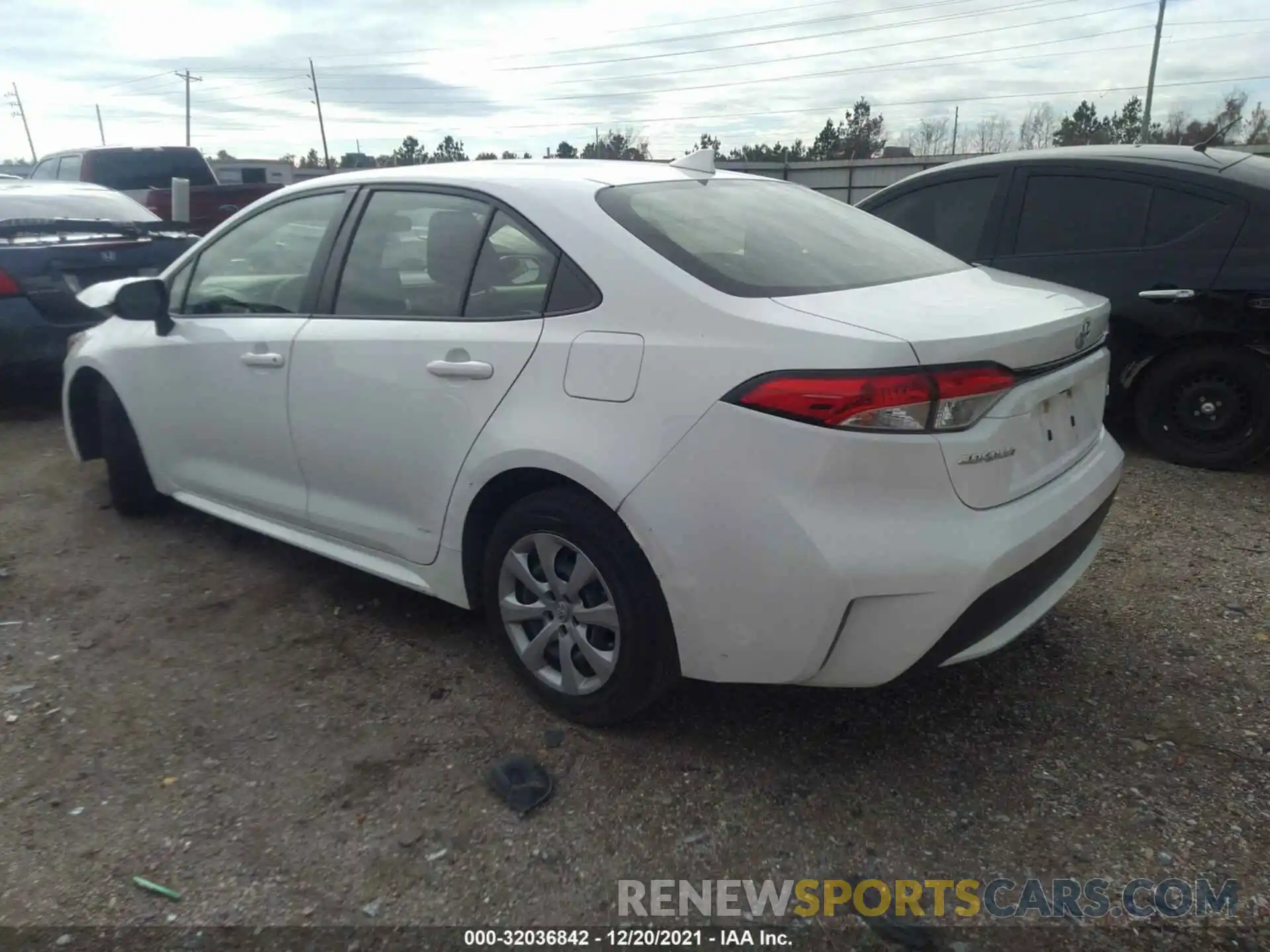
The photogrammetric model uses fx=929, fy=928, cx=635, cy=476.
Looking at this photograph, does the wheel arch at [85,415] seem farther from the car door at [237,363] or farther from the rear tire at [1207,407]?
the rear tire at [1207,407]

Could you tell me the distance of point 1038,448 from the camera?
2.38 meters

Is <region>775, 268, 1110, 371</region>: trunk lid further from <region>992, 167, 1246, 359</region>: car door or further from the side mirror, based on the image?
the side mirror

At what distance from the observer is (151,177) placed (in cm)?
1232

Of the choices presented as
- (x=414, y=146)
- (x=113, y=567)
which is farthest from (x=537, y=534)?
(x=414, y=146)

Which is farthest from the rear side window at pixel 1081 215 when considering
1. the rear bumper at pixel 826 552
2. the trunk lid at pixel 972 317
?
the rear bumper at pixel 826 552

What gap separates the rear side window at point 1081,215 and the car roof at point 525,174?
2.49 metres

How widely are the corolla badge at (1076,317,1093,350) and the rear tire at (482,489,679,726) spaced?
133 centimetres

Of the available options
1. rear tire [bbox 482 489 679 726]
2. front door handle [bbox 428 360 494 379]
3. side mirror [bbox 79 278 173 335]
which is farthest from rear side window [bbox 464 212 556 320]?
side mirror [bbox 79 278 173 335]

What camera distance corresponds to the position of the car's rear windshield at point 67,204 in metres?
6.33

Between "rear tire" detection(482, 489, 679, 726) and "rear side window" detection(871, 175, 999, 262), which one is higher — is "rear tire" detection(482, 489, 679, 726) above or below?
below

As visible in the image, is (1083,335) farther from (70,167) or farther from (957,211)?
(70,167)

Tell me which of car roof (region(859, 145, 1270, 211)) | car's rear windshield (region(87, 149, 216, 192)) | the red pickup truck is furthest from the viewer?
car's rear windshield (region(87, 149, 216, 192))

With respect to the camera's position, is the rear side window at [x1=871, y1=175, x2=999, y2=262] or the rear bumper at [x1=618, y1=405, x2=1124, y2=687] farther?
the rear side window at [x1=871, y1=175, x2=999, y2=262]

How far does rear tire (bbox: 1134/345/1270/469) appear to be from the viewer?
4.55m
